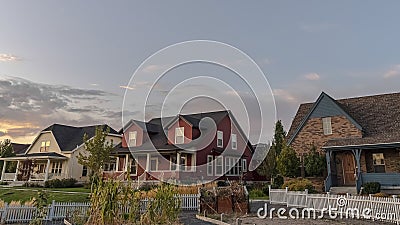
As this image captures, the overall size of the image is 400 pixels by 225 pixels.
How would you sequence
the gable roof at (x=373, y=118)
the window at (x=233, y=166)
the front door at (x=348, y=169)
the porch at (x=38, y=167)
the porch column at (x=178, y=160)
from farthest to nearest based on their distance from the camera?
1. the porch at (x=38, y=167)
2. the window at (x=233, y=166)
3. the porch column at (x=178, y=160)
4. the front door at (x=348, y=169)
5. the gable roof at (x=373, y=118)

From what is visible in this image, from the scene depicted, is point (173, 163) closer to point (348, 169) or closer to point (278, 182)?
point (278, 182)

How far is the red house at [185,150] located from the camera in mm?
29250

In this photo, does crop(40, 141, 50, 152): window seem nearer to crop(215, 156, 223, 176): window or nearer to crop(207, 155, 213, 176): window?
crop(207, 155, 213, 176): window

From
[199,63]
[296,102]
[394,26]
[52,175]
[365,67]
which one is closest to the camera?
[199,63]

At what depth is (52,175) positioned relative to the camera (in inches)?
1403

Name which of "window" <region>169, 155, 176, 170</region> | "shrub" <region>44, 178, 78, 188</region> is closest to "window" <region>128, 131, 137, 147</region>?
"window" <region>169, 155, 176, 170</region>

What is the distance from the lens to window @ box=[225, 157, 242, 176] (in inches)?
1295

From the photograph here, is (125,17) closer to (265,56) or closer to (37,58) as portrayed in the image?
(37,58)

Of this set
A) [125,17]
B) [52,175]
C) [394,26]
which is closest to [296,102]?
Answer: [394,26]

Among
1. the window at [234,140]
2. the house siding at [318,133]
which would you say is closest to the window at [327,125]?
the house siding at [318,133]

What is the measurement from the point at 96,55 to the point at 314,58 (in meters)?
14.0

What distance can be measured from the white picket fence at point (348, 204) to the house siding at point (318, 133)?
27.4 ft
